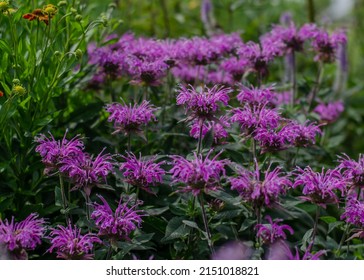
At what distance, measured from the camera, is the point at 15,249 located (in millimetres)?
1550

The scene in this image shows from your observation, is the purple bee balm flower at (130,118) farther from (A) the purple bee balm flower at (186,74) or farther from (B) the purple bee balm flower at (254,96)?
(A) the purple bee balm flower at (186,74)

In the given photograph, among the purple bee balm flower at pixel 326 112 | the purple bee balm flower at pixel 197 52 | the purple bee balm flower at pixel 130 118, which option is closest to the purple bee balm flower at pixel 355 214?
the purple bee balm flower at pixel 130 118

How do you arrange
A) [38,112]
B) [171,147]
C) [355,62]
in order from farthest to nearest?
[355,62] → [171,147] → [38,112]

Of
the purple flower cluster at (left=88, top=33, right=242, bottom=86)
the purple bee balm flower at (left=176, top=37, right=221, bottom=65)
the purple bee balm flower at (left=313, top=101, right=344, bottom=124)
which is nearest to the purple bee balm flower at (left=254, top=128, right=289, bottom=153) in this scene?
the purple flower cluster at (left=88, top=33, right=242, bottom=86)

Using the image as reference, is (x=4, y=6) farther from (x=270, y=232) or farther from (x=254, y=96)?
(x=270, y=232)

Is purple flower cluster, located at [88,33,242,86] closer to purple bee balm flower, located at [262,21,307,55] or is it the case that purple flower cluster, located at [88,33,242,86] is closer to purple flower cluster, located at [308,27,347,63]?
purple bee balm flower, located at [262,21,307,55]

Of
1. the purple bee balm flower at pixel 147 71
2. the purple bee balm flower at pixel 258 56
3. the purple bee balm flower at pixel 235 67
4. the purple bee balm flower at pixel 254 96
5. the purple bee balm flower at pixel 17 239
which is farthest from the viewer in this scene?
the purple bee balm flower at pixel 235 67

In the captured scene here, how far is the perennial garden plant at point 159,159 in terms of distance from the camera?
168 cm

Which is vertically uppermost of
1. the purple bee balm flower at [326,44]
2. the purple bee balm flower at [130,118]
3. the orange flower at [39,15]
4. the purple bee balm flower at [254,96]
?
the purple bee balm flower at [326,44]

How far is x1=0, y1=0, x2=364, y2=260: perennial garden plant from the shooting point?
168 centimetres

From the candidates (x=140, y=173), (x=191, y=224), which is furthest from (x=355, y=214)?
(x=140, y=173)
